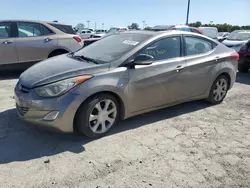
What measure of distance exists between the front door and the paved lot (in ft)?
1.29

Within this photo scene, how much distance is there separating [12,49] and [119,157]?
494 cm

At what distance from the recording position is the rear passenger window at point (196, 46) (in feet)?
14.3

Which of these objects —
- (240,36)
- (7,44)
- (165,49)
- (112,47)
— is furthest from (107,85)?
(240,36)

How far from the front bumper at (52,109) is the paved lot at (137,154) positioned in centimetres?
29

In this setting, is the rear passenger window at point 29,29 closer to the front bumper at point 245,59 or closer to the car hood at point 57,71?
the car hood at point 57,71

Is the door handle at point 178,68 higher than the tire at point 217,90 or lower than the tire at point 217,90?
higher

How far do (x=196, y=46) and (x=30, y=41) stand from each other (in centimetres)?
447

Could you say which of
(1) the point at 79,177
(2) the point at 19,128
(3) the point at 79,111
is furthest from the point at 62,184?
(2) the point at 19,128

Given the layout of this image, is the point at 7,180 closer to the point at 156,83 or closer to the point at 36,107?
the point at 36,107

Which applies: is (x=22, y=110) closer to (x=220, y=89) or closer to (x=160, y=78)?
(x=160, y=78)

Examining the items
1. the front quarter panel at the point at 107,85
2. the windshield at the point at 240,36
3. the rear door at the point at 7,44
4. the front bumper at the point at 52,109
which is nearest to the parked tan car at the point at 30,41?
the rear door at the point at 7,44

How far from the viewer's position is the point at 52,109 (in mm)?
3080

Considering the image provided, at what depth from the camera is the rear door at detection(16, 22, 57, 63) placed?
6648 millimetres

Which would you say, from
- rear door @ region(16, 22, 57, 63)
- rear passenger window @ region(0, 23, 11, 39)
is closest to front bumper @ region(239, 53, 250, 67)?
rear door @ region(16, 22, 57, 63)
